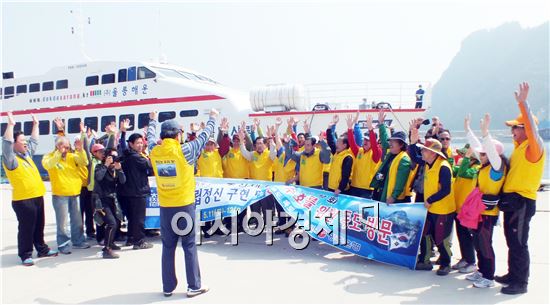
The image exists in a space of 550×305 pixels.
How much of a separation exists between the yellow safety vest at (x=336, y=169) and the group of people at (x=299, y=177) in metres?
0.02

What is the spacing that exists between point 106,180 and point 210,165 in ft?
6.23

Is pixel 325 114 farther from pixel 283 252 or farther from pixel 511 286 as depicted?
pixel 511 286

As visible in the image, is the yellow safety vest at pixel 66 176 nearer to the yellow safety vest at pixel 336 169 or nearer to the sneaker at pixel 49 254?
the sneaker at pixel 49 254

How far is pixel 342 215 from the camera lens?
561 cm

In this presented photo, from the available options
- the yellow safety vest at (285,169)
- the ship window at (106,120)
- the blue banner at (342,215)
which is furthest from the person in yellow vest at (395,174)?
the ship window at (106,120)

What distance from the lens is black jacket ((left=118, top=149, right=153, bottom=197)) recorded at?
20.1 ft

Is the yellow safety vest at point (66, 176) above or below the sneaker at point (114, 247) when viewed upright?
above

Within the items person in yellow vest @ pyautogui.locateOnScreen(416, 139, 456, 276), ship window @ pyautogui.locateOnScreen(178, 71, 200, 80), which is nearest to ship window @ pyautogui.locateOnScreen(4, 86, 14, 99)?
ship window @ pyautogui.locateOnScreen(178, 71, 200, 80)

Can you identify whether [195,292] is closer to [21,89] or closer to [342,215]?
[342,215]

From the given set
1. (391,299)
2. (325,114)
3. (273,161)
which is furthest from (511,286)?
(325,114)

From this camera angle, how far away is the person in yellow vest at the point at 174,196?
14.0 ft

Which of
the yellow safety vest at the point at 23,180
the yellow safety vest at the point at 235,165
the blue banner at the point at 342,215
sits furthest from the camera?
the yellow safety vest at the point at 235,165

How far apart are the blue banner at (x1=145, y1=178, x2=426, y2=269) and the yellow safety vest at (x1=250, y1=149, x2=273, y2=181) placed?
2.27 ft

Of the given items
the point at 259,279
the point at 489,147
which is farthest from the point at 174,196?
the point at 489,147
